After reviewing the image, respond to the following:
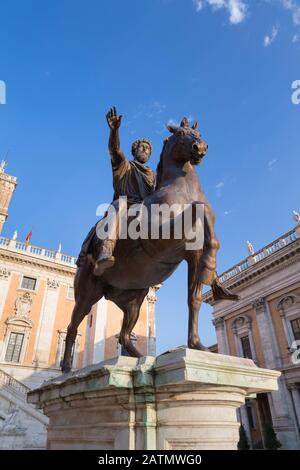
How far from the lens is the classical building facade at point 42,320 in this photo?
23281 mm

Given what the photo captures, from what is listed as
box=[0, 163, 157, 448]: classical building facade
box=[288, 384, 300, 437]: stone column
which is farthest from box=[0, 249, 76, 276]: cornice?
box=[288, 384, 300, 437]: stone column

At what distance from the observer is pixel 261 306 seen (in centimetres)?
2253

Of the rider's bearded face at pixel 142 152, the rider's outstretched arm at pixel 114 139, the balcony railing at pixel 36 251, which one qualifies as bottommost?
the rider's outstretched arm at pixel 114 139

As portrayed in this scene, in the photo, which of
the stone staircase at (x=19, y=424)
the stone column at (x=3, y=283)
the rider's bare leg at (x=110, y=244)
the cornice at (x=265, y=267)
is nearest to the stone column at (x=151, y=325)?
the cornice at (x=265, y=267)

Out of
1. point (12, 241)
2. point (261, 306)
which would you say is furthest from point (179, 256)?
point (12, 241)

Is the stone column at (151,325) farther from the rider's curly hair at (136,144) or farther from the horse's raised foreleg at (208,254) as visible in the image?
the horse's raised foreleg at (208,254)

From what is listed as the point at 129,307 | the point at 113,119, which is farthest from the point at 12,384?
the point at 113,119

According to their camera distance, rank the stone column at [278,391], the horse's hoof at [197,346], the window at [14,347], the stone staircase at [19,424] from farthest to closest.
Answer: the window at [14,347], the stone column at [278,391], the stone staircase at [19,424], the horse's hoof at [197,346]

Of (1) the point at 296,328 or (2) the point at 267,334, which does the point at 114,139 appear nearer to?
(1) the point at 296,328

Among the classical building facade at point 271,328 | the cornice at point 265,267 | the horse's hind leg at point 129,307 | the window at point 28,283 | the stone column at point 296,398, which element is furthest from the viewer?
the window at point 28,283

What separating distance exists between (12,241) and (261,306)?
2038 centimetres

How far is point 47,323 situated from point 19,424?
1145 centimetres

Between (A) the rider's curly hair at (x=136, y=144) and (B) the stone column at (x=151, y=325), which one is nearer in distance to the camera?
(A) the rider's curly hair at (x=136, y=144)

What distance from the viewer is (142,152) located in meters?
3.95
